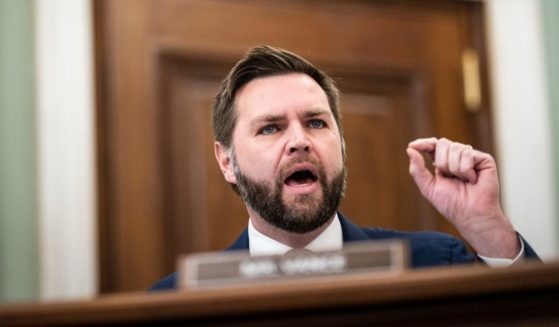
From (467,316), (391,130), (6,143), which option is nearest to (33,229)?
(6,143)

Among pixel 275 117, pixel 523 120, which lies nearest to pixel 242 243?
pixel 275 117

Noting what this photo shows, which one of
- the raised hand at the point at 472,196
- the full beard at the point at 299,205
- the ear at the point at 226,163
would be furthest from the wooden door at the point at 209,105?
the raised hand at the point at 472,196

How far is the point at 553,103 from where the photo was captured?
7.53 feet

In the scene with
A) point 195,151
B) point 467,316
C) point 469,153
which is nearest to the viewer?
point 467,316

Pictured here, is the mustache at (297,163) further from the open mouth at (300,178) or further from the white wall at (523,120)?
the white wall at (523,120)

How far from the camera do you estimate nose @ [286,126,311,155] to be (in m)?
1.21

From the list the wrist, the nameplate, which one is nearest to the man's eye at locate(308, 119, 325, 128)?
the wrist

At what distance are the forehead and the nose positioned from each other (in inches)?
1.3

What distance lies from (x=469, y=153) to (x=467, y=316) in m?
0.42

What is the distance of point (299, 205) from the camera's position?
1.21m

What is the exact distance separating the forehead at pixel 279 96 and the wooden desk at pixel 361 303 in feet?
1.58

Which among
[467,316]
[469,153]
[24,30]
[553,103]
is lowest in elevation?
[467,316]

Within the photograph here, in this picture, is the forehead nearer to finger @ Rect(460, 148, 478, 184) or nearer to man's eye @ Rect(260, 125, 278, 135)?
man's eye @ Rect(260, 125, 278, 135)

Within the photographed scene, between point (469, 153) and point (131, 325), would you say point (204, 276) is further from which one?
point (469, 153)
